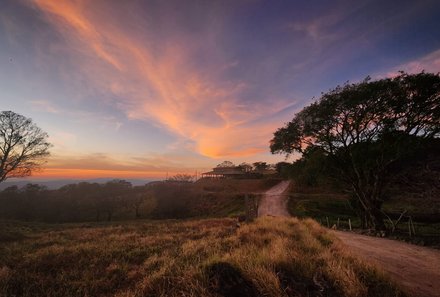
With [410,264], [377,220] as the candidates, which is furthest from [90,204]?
[410,264]

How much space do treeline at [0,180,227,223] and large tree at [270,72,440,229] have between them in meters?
32.7

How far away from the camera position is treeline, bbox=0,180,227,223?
168 feet

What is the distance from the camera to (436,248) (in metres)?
13.9

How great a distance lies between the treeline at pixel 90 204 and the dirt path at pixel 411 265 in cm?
4104

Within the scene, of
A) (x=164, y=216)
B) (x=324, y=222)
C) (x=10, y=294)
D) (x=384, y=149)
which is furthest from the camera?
(x=164, y=216)

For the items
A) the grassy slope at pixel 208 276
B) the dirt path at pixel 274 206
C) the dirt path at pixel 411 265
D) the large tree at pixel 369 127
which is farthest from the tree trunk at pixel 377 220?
the grassy slope at pixel 208 276

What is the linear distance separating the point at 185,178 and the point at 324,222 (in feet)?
311

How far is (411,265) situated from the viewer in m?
9.95

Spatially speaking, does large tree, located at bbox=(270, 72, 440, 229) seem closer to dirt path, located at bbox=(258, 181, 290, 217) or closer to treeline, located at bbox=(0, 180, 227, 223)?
dirt path, located at bbox=(258, 181, 290, 217)

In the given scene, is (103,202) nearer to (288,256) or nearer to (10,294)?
(10,294)

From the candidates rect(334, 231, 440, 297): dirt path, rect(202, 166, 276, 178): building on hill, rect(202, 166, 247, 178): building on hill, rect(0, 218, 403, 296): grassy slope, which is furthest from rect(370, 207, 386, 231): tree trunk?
rect(202, 166, 247, 178): building on hill

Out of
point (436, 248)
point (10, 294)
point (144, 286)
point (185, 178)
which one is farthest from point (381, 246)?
point (185, 178)

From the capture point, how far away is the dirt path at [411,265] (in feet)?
23.6

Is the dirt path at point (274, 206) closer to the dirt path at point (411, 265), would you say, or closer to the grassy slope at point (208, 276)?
the dirt path at point (411, 265)
